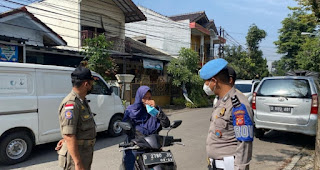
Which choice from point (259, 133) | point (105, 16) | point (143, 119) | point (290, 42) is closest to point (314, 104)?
point (259, 133)

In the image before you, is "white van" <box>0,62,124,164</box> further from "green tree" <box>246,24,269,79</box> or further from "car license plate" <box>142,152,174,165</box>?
"green tree" <box>246,24,269,79</box>

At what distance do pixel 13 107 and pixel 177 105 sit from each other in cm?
1128

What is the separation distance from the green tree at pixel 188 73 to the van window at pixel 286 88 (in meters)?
8.10

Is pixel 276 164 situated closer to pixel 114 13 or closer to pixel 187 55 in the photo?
pixel 187 55

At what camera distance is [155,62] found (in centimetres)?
1589

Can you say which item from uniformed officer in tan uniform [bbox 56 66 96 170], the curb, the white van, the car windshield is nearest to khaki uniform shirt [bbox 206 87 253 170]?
uniformed officer in tan uniform [bbox 56 66 96 170]

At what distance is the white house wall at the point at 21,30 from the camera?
10.7 metres

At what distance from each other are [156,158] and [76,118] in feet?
3.00

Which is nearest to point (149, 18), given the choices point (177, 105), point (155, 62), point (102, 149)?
point (155, 62)

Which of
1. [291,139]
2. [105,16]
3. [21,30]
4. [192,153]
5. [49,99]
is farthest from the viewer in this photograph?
[105,16]

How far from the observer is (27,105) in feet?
15.6

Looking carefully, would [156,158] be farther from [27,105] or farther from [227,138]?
[27,105]

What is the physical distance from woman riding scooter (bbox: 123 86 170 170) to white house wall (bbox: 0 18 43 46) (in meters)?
9.96

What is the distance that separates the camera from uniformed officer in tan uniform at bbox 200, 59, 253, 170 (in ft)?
5.89
